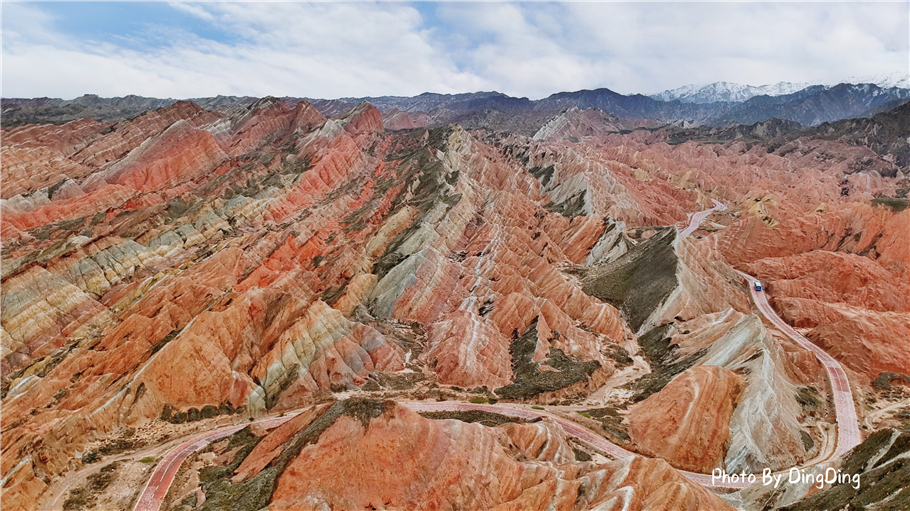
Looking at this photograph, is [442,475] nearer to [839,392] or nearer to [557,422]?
[557,422]

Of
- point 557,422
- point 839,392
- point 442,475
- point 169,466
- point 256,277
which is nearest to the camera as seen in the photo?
point 442,475

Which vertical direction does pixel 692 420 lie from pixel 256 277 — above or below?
below

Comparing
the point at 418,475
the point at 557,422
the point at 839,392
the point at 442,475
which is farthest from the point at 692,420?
the point at 418,475

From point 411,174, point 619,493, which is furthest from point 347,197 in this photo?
point 619,493

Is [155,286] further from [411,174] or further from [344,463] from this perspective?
[411,174]

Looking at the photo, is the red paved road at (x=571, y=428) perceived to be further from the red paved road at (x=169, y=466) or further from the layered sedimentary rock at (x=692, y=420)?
the red paved road at (x=169, y=466)

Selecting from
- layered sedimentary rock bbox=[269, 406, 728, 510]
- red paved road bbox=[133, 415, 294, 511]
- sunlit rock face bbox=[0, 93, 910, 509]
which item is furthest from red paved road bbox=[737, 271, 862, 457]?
red paved road bbox=[133, 415, 294, 511]
